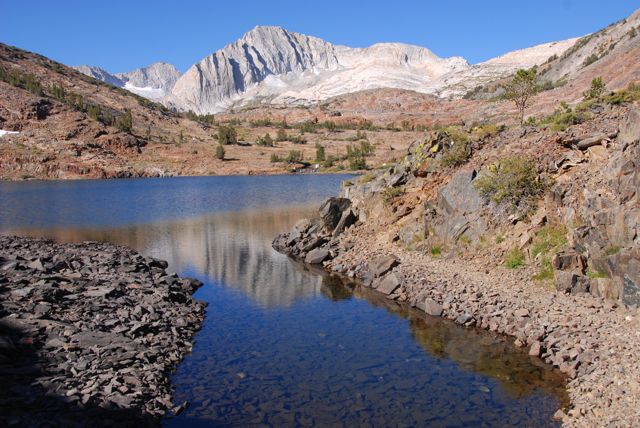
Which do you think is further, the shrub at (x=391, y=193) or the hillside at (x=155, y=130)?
the hillside at (x=155, y=130)

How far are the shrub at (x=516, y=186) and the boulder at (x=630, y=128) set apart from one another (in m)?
2.82

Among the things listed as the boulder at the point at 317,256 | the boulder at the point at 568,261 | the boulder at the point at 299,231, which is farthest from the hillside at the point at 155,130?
the boulder at the point at 568,261

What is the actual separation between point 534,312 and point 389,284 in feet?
17.6

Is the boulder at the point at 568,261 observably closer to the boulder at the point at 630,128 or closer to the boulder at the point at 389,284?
the boulder at the point at 630,128

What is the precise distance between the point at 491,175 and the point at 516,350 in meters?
7.98

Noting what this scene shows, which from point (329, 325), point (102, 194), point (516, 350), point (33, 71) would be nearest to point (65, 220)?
point (102, 194)

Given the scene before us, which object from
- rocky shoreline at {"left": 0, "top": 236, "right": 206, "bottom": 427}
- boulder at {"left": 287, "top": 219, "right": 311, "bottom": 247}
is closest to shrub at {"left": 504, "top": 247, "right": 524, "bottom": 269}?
rocky shoreline at {"left": 0, "top": 236, "right": 206, "bottom": 427}

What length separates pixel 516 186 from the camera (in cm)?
1520

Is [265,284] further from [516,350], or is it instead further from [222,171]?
[222,171]

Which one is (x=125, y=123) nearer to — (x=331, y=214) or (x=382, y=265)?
(x=331, y=214)

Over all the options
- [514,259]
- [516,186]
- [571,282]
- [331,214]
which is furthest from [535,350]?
[331,214]

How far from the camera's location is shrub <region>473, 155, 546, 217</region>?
15.0 metres

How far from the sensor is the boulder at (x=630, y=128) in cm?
1229

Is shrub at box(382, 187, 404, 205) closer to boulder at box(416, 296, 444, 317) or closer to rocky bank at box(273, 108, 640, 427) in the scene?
rocky bank at box(273, 108, 640, 427)
